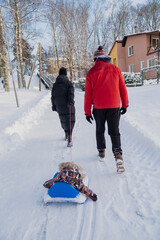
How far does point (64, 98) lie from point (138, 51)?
22.4 m

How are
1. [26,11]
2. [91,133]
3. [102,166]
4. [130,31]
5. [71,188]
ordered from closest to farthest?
[71,188] < [102,166] < [91,133] < [26,11] < [130,31]

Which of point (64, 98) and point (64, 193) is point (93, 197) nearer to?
point (64, 193)

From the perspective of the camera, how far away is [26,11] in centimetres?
1545

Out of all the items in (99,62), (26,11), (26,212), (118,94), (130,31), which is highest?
(130,31)

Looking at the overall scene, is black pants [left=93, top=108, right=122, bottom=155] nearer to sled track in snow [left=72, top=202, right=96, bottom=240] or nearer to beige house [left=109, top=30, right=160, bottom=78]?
sled track in snow [left=72, top=202, right=96, bottom=240]

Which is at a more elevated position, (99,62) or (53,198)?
(99,62)

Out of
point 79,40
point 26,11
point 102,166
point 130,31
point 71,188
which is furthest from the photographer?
point 130,31

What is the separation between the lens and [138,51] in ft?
73.6

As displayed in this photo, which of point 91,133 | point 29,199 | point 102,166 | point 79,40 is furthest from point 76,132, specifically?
point 79,40

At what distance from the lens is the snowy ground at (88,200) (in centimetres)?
163

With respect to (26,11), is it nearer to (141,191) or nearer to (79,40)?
(79,40)

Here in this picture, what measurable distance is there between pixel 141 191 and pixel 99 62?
1.95 m

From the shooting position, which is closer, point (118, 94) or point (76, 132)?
point (118, 94)

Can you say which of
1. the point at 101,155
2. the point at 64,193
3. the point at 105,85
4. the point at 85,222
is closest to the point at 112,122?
the point at 105,85
